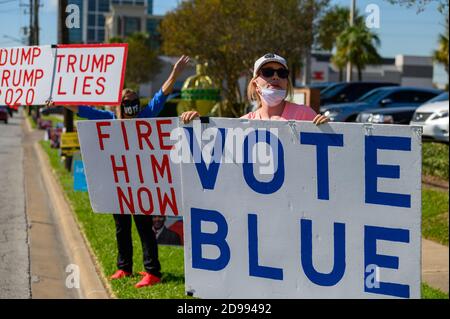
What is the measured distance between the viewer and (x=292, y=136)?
326cm

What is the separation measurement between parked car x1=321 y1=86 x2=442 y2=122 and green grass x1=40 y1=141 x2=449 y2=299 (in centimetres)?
484

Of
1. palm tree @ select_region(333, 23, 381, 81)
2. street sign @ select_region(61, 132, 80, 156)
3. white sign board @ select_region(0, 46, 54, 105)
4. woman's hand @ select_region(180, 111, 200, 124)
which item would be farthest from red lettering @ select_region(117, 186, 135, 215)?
palm tree @ select_region(333, 23, 381, 81)

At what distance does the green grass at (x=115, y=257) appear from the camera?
6.93m

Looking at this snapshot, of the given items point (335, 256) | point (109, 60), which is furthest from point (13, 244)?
point (335, 256)

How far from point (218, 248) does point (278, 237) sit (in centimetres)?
27

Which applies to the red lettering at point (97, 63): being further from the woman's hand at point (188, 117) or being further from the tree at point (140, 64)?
the tree at point (140, 64)

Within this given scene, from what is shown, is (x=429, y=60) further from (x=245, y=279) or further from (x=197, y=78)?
(x=245, y=279)

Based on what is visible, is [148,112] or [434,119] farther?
[434,119]

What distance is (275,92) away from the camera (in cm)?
348

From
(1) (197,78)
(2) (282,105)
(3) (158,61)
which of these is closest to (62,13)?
(2) (282,105)

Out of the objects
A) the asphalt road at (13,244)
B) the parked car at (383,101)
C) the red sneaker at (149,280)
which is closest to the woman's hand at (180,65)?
the red sneaker at (149,280)

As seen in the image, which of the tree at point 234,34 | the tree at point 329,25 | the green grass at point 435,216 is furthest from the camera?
the tree at point 329,25

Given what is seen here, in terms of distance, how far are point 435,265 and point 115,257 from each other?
12.5 feet

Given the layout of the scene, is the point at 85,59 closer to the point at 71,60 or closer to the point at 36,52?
the point at 71,60
